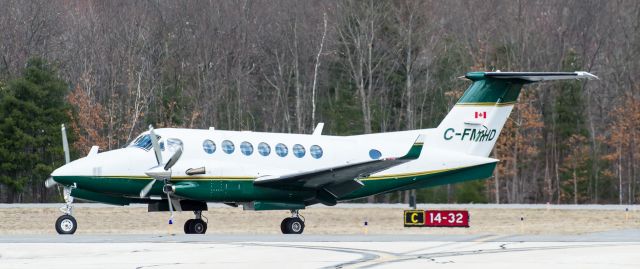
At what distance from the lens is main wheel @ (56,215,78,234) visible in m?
33.8

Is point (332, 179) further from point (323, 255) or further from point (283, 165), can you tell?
point (323, 255)

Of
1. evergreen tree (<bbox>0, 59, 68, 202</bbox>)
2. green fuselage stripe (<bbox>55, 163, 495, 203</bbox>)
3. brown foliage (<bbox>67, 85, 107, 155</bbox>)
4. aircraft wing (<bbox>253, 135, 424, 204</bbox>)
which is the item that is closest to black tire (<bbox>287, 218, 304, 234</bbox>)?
green fuselage stripe (<bbox>55, 163, 495, 203</bbox>)

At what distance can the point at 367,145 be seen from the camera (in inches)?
1465

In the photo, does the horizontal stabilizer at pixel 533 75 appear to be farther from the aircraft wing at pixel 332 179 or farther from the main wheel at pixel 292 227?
the main wheel at pixel 292 227

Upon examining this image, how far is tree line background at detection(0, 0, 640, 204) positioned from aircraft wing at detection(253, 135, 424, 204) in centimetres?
2828

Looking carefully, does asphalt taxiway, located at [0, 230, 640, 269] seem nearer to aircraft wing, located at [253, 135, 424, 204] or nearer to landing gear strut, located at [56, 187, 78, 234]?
landing gear strut, located at [56, 187, 78, 234]

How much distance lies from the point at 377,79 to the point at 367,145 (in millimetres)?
38778

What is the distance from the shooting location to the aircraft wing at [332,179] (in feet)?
112

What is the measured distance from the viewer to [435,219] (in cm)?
3528

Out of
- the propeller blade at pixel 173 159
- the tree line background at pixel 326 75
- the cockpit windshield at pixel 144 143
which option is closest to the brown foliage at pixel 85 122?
the tree line background at pixel 326 75

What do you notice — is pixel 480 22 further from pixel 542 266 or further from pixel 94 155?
pixel 542 266

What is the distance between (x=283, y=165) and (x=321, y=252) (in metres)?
9.15

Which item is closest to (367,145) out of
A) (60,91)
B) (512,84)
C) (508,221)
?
(512,84)

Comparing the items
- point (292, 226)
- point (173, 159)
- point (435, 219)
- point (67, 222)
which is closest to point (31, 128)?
point (67, 222)
